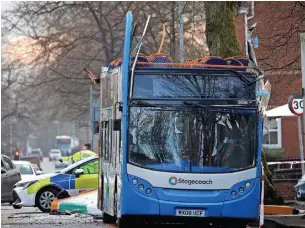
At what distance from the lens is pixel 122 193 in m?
15.3

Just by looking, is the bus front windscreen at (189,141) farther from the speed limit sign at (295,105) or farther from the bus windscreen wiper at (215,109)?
the speed limit sign at (295,105)

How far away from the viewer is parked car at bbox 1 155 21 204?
1177 inches

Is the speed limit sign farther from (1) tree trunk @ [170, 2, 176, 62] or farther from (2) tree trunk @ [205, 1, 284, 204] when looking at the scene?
(1) tree trunk @ [170, 2, 176, 62]

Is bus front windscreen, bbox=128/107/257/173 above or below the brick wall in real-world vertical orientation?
above

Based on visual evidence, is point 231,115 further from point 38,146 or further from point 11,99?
point 38,146

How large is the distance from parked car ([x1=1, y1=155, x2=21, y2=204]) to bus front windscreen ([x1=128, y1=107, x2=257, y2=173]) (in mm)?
14931

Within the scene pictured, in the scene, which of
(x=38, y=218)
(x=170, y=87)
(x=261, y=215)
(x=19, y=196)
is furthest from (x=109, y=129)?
(x=19, y=196)

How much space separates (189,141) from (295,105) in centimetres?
674

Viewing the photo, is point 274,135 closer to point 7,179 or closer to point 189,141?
point 7,179

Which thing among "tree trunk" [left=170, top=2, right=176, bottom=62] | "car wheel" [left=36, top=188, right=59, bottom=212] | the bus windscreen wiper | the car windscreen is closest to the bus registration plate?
the bus windscreen wiper

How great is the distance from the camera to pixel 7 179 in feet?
98.3

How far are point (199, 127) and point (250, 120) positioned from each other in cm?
87

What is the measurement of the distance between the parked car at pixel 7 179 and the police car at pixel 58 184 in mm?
4079

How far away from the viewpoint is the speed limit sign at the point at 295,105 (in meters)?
21.4
